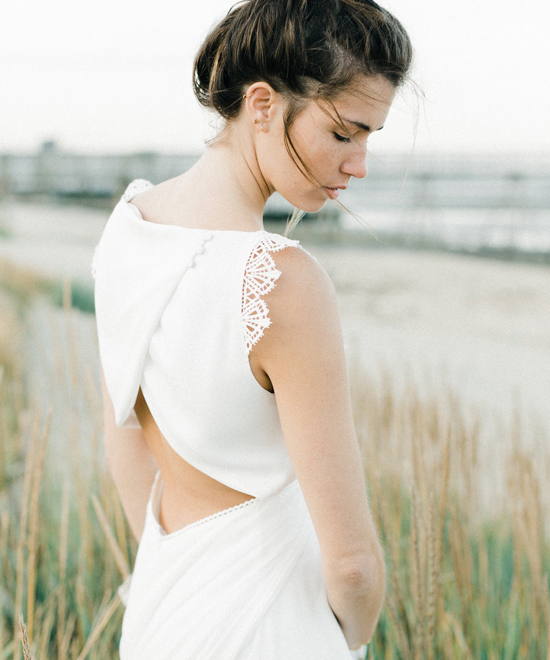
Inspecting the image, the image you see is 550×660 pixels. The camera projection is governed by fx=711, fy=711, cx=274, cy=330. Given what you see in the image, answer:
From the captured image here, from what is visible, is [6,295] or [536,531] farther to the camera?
[6,295]

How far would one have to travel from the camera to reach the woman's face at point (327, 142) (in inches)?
28.7

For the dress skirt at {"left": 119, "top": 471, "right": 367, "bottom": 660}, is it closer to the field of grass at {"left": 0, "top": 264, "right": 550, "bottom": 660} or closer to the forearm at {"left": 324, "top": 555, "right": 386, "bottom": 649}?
the forearm at {"left": 324, "top": 555, "right": 386, "bottom": 649}

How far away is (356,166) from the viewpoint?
0.79m

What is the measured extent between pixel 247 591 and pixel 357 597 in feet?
0.39

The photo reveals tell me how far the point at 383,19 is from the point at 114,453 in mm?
688

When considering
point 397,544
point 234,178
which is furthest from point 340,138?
point 397,544

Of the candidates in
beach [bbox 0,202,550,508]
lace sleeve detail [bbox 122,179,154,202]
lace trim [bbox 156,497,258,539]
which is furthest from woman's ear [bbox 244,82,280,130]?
beach [bbox 0,202,550,508]

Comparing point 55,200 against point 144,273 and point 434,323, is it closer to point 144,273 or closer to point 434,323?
point 434,323

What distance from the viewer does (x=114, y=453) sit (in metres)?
1.05

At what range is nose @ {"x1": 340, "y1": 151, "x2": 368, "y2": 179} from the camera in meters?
0.79

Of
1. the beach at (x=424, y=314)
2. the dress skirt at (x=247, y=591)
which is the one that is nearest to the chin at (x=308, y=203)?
the dress skirt at (x=247, y=591)

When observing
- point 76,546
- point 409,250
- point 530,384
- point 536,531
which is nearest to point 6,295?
point 76,546

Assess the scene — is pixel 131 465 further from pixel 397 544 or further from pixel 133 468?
pixel 397 544

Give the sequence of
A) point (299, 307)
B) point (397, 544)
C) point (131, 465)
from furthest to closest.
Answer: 1. point (397, 544)
2. point (131, 465)
3. point (299, 307)
